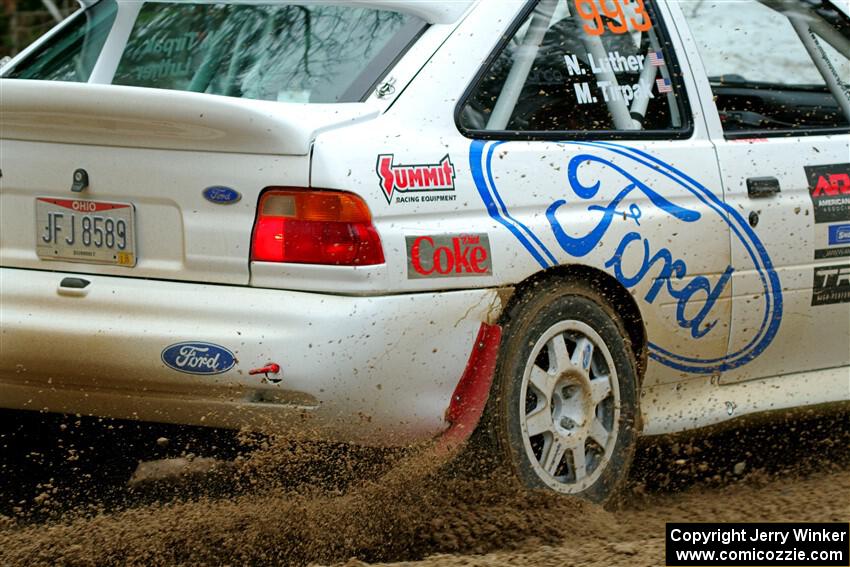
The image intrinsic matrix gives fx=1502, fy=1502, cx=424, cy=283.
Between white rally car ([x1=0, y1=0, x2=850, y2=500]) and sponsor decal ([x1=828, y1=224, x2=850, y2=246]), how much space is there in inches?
0.6

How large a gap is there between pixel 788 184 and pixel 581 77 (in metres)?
0.89

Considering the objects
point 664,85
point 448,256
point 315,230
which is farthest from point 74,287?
point 664,85

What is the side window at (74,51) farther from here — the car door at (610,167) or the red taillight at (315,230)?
the car door at (610,167)

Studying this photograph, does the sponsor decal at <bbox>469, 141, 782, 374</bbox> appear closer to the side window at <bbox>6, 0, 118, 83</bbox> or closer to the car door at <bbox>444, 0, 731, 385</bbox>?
the car door at <bbox>444, 0, 731, 385</bbox>

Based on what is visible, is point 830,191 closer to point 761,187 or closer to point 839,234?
point 839,234

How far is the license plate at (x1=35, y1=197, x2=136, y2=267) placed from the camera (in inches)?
163

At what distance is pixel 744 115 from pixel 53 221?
98.5 inches

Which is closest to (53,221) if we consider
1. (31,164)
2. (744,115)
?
(31,164)

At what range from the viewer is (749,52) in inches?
274

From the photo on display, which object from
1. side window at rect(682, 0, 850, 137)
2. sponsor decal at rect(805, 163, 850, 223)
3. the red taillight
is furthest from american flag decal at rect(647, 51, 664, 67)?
the red taillight

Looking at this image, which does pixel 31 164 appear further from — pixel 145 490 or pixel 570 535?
pixel 570 535

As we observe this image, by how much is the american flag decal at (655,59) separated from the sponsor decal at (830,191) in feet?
2.18

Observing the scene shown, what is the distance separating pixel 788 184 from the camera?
515 cm

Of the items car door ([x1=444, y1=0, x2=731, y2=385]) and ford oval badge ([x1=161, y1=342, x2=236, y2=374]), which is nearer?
ford oval badge ([x1=161, y1=342, x2=236, y2=374])
